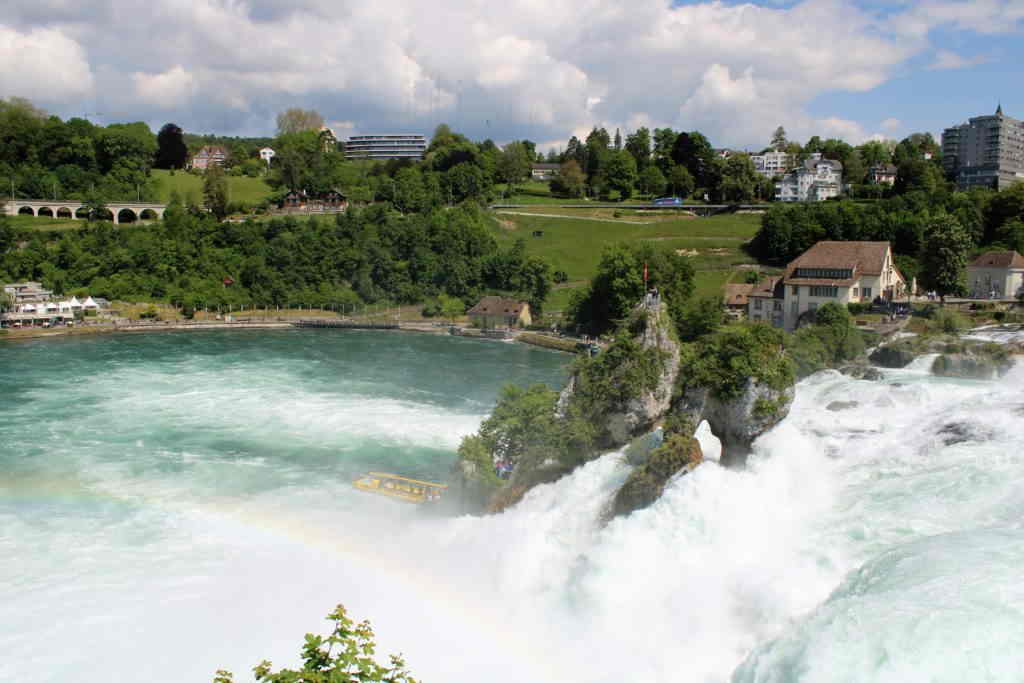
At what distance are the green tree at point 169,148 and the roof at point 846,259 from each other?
3942 inches

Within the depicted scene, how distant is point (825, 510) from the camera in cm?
1747

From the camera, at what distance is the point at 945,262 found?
1759 inches

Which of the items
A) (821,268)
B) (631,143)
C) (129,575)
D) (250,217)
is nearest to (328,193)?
(250,217)

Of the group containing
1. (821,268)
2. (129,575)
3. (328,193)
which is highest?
(328,193)

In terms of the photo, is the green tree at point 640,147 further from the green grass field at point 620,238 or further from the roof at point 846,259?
the roof at point 846,259

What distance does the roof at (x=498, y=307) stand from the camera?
6944 centimetres

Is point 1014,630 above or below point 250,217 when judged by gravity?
below

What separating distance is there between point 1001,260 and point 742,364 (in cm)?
3350

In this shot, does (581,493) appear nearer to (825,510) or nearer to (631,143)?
(825,510)

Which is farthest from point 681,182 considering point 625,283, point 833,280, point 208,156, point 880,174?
point 208,156

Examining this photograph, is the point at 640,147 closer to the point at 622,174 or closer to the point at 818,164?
the point at 622,174

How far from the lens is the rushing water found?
525 inches

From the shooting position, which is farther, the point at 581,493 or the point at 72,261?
the point at 72,261

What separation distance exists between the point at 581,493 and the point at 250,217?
3361 inches
